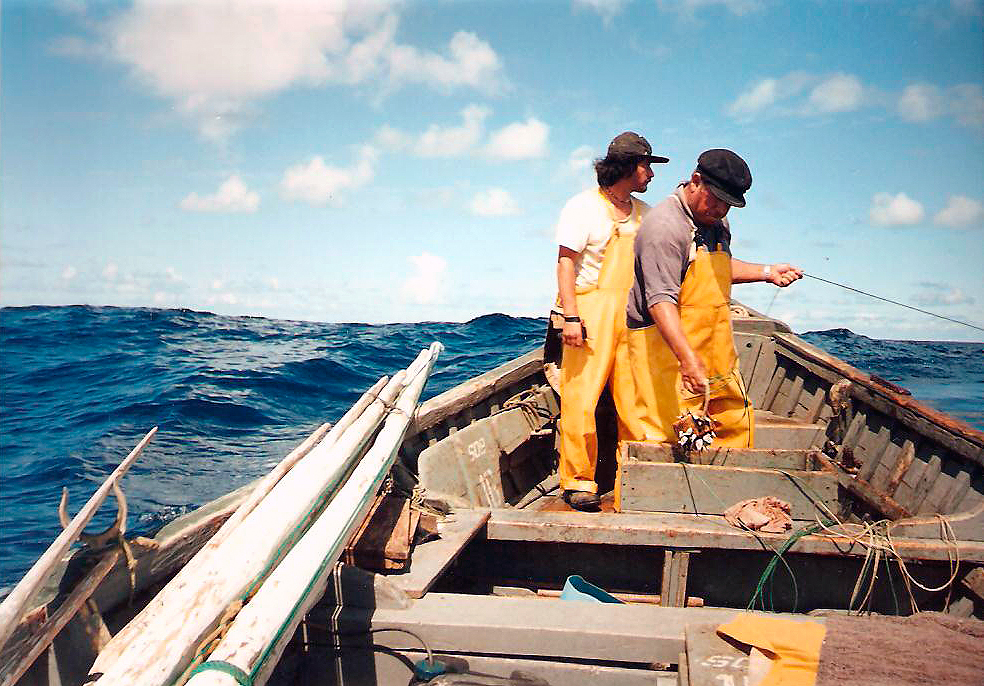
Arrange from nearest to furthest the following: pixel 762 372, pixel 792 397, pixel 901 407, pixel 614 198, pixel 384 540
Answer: pixel 384 540, pixel 614 198, pixel 901 407, pixel 792 397, pixel 762 372

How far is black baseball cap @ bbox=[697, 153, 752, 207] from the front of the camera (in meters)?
3.64

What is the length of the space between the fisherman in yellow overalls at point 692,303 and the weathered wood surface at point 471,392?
1.57 m

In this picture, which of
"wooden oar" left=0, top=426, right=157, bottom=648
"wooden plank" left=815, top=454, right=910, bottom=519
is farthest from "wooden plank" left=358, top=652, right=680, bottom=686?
"wooden plank" left=815, top=454, right=910, bottom=519

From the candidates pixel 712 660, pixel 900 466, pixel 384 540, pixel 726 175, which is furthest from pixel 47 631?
pixel 900 466

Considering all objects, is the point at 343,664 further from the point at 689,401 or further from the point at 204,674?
the point at 689,401

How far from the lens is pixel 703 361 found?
13.3ft

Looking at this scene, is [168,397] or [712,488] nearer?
[712,488]

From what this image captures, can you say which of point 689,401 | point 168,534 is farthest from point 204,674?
point 689,401

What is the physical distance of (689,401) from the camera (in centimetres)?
409

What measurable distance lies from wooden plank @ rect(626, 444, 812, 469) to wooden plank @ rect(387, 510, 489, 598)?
1094mm

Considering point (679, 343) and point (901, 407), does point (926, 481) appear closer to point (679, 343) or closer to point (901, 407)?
point (901, 407)

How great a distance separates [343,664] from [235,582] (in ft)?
3.96

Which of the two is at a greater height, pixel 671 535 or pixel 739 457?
pixel 739 457

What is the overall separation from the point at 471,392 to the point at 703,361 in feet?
7.09
